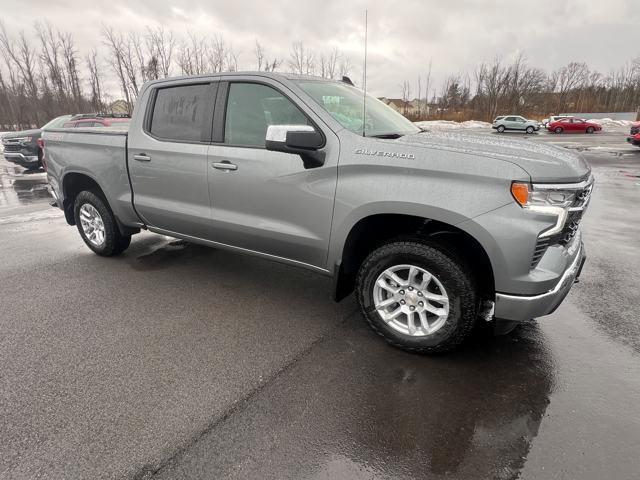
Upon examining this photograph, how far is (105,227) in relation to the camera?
4738mm

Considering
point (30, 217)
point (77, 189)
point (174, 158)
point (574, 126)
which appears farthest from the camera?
point (574, 126)

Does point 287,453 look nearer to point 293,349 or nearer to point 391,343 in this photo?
point 293,349

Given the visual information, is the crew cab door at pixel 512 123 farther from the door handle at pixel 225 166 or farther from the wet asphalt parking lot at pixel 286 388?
the door handle at pixel 225 166

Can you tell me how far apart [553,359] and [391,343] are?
3.78 ft

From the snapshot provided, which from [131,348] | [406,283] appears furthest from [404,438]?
[131,348]

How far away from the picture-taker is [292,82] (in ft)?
10.4

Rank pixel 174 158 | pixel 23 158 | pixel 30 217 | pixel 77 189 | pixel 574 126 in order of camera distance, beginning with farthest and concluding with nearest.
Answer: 1. pixel 574 126
2. pixel 23 158
3. pixel 30 217
4. pixel 77 189
5. pixel 174 158

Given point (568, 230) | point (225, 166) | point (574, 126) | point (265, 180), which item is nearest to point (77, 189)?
point (225, 166)

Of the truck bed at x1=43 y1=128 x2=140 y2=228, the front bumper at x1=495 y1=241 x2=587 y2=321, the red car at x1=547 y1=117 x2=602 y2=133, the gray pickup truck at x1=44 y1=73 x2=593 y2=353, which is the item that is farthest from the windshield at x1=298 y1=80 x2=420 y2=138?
the red car at x1=547 y1=117 x2=602 y2=133

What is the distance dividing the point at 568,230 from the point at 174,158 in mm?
3267

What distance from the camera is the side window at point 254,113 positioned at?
3.17 m

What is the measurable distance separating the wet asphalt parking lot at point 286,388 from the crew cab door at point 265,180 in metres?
0.71

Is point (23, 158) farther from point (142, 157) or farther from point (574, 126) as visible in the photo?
point (574, 126)

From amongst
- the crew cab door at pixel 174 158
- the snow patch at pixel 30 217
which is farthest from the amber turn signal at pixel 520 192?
the snow patch at pixel 30 217
